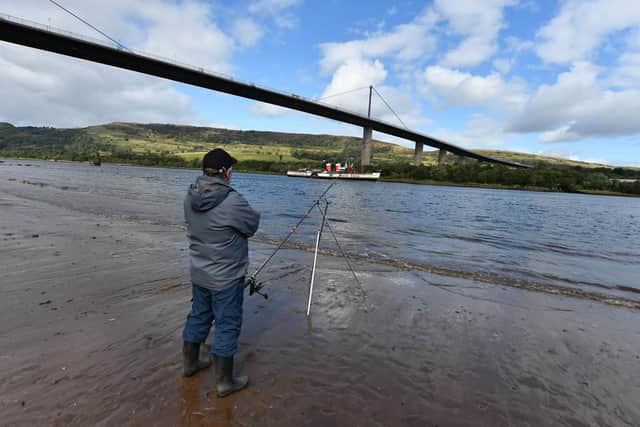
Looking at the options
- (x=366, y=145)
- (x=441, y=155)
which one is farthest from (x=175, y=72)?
(x=441, y=155)

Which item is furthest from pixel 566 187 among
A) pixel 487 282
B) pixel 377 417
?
pixel 377 417

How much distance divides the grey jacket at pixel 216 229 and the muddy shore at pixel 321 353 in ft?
3.72

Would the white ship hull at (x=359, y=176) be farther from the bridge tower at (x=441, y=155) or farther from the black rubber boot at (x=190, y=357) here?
the black rubber boot at (x=190, y=357)

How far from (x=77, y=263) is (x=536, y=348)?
8.47 m

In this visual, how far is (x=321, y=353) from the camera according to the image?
13.4 ft

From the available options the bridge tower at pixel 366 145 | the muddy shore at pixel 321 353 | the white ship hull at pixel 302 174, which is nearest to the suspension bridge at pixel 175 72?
the bridge tower at pixel 366 145

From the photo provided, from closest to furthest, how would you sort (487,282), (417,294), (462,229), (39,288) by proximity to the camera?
(39,288)
(417,294)
(487,282)
(462,229)

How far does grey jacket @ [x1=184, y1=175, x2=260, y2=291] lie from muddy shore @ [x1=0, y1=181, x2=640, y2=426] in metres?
1.13

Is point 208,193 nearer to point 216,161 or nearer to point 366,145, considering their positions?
point 216,161

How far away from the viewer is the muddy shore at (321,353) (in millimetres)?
3020

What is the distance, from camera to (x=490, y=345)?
4605 millimetres

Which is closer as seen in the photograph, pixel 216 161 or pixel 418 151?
pixel 216 161

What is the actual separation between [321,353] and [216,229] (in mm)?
2085

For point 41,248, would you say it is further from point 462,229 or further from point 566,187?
point 566,187
